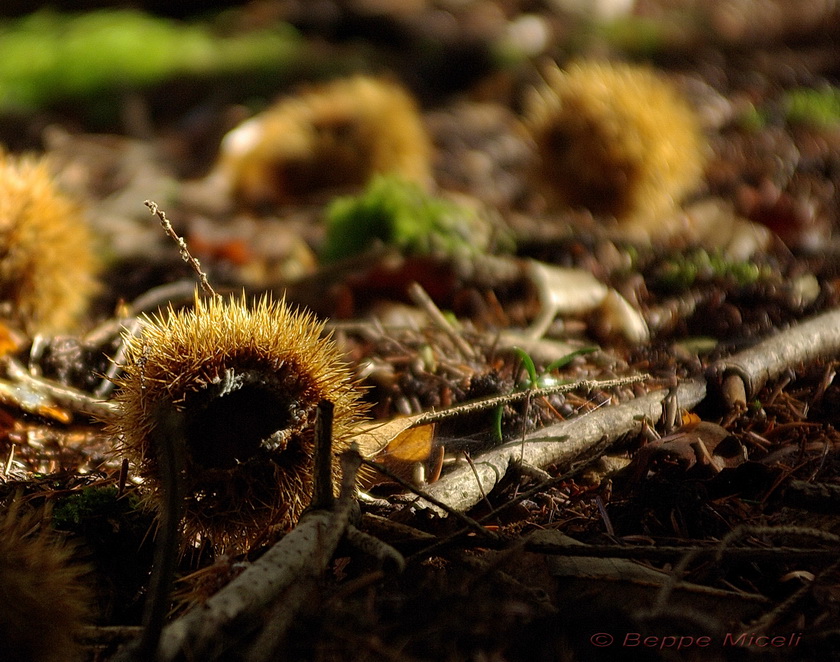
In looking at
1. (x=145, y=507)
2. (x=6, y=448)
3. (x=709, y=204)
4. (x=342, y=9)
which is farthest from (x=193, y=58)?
(x=145, y=507)

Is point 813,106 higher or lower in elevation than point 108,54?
higher

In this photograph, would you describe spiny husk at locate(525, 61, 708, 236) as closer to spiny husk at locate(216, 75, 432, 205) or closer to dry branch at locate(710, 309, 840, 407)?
spiny husk at locate(216, 75, 432, 205)

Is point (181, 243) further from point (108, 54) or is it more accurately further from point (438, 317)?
point (108, 54)

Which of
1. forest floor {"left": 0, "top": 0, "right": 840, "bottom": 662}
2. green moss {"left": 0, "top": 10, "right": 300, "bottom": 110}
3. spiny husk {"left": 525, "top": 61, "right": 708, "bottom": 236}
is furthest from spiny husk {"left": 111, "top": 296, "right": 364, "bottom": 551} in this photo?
green moss {"left": 0, "top": 10, "right": 300, "bottom": 110}

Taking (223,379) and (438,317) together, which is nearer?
(223,379)

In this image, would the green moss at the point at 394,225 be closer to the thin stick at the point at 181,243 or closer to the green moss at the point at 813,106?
the thin stick at the point at 181,243

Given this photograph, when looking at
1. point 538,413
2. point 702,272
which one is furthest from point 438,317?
point 702,272

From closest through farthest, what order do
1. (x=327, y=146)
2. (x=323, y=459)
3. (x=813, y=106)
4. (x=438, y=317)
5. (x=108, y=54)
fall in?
(x=323, y=459), (x=438, y=317), (x=327, y=146), (x=813, y=106), (x=108, y=54)
